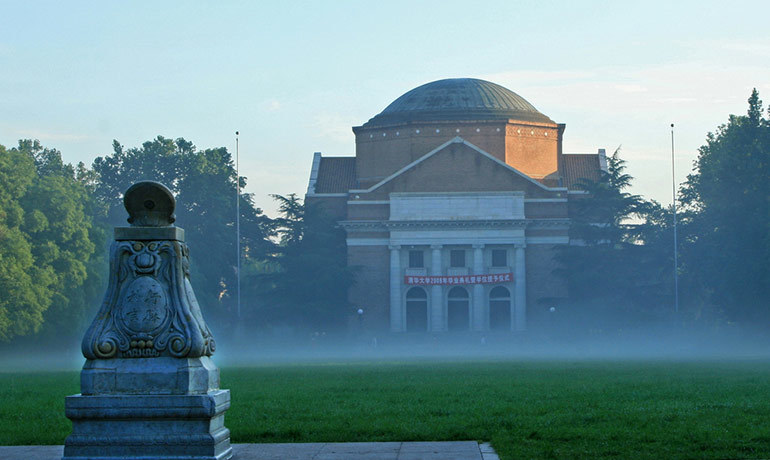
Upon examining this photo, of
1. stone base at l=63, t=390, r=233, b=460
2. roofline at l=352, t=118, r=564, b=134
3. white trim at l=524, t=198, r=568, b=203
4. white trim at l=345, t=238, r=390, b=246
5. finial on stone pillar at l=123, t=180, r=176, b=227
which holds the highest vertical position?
roofline at l=352, t=118, r=564, b=134

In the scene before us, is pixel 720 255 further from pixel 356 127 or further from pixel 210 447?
pixel 210 447

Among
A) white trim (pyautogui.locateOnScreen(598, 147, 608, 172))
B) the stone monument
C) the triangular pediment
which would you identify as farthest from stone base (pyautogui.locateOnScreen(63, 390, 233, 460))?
white trim (pyautogui.locateOnScreen(598, 147, 608, 172))

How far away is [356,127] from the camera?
86688 mm

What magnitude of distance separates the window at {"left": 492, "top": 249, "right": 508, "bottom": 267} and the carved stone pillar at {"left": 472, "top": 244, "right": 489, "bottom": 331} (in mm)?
1057

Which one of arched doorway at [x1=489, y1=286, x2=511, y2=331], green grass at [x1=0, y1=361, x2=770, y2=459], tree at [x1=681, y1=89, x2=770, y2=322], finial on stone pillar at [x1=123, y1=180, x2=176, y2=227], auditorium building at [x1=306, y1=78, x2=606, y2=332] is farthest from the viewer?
arched doorway at [x1=489, y1=286, x2=511, y2=331]

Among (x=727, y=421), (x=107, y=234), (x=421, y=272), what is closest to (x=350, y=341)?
(x=421, y=272)

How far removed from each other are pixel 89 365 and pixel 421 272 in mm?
70221

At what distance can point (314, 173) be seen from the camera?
8912 cm

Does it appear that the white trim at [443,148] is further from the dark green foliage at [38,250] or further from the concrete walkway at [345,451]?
the concrete walkway at [345,451]

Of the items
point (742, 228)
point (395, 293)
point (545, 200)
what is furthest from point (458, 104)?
point (742, 228)

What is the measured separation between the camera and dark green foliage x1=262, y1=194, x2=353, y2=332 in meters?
77.1

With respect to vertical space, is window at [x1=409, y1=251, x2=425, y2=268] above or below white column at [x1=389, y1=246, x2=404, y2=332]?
above

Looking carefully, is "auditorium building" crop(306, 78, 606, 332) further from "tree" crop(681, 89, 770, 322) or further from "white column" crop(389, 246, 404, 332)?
"tree" crop(681, 89, 770, 322)

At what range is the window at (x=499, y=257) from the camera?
80.6m
